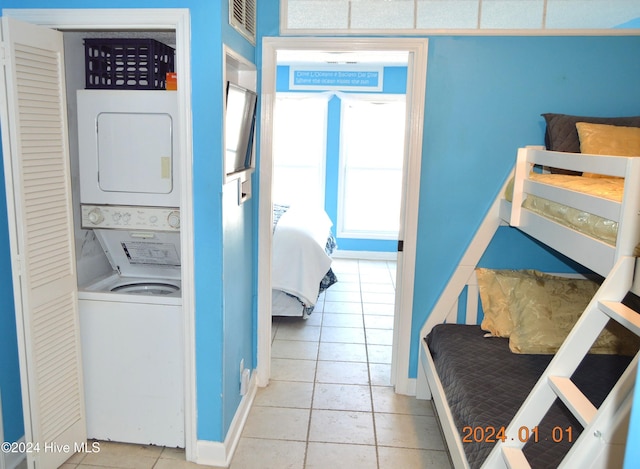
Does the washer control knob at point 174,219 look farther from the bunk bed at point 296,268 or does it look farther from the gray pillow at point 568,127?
the gray pillow at point 568,127

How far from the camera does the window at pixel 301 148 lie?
679cm

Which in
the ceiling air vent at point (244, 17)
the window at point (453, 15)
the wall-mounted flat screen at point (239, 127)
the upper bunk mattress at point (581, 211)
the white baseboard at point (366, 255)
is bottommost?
the white baseboard at point (366, 255)

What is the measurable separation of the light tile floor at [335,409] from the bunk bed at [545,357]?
13.4 inches

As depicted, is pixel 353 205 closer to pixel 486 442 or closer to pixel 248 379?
pixel 248 379

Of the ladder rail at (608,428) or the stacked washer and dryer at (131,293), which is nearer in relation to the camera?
the ladder rail at (608,428)

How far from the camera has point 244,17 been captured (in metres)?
2.64

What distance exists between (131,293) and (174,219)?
1.58ft

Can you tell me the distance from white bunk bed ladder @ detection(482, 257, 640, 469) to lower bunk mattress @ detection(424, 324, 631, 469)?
0.08 m

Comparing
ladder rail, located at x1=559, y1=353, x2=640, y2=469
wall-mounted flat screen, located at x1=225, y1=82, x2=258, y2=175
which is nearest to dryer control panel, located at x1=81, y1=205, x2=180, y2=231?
wall-mounted flat screen, located at x1=225, y1=82, x2=258, y2=175

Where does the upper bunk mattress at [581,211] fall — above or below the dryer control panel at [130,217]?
above

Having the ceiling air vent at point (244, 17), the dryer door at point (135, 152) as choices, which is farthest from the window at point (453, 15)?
the dryer door at point (135, 152)

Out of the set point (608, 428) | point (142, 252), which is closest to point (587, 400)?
point (608, 428)

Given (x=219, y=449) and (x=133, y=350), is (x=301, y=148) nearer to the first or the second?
(x=133, y=350)

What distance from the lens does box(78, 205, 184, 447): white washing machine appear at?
2535 millimetres
